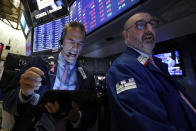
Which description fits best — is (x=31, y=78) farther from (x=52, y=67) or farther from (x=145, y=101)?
(x=145, y=101)

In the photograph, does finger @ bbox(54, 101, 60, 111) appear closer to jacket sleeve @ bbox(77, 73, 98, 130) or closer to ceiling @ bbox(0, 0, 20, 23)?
jacket sleeve @ bbox(77, 73, 98, 130)

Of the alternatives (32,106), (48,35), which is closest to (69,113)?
(32,106)

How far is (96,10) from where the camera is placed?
1.81 metres

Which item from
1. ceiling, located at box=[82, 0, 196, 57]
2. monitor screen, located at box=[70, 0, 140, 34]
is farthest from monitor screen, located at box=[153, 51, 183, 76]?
monitor screen, located at box=[70, 0, 140, 34]

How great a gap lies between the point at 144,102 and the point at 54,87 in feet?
2.38

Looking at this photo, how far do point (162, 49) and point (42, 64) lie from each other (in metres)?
2.64

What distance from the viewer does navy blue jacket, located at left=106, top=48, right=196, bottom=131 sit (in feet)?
2.03

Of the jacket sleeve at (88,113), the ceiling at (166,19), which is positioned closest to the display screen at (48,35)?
the ceiling at (166,19)

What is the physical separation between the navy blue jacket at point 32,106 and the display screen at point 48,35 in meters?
1.18

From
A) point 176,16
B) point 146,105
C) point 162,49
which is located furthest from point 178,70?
point 146,105

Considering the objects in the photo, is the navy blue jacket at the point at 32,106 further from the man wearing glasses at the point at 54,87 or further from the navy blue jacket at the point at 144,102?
the navy blue jacket at the point at 144,102

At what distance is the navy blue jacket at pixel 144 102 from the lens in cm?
62

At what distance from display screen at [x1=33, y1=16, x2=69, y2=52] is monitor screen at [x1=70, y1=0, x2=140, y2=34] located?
298 mm

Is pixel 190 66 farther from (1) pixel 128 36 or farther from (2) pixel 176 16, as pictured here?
(1) pixel 128 36
